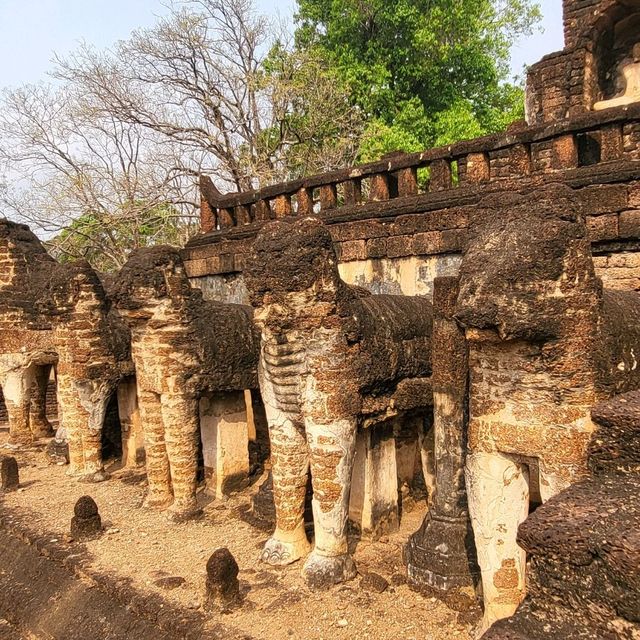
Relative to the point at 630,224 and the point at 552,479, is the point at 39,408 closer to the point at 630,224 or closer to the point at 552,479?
the point at 630,224

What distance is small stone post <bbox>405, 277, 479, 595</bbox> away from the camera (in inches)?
186

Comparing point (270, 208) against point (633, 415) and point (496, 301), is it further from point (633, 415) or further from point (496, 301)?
point (633, 415)

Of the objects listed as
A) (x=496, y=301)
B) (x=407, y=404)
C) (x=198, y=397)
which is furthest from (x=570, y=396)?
(x=198, y=397)

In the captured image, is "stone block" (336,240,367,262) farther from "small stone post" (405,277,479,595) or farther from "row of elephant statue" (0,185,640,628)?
"small stone post" (405,277,479,595)

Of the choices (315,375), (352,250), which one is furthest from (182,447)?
(352,250)

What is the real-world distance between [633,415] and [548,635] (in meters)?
0.96

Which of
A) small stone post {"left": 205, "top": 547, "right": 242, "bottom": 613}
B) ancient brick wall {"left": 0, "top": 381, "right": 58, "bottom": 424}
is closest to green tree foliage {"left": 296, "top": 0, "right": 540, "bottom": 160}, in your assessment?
ancient brick wall {"left": 0, "top": 381, "right": 58, "bottom": 424}

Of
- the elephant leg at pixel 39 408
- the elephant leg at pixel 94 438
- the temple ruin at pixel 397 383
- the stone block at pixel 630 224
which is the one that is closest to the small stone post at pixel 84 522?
the temple ruin at pixel 397 383

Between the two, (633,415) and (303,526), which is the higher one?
(633,415)

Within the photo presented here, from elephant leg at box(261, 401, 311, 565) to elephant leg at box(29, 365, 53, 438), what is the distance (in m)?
6.43

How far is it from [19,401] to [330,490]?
23.2ft

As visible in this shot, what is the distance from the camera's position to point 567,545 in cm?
235

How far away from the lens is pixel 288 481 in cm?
536

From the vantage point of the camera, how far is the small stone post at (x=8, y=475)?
26.7 ft
